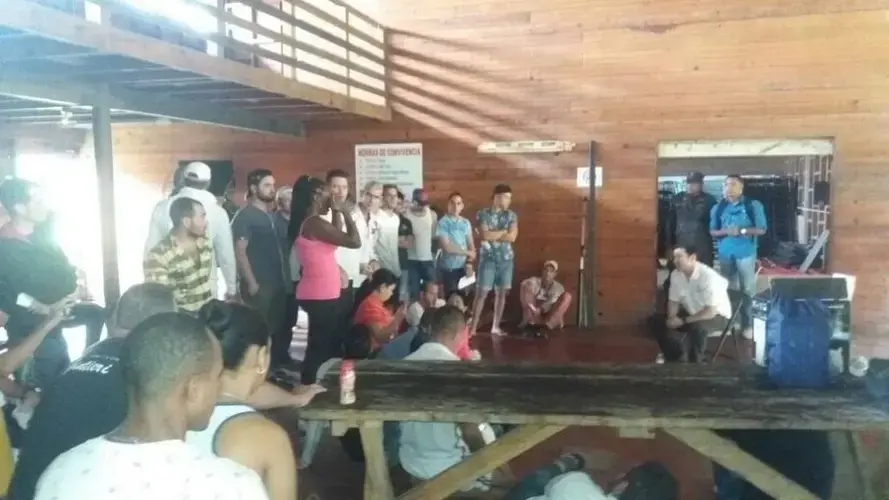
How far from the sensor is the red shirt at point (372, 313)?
471cm

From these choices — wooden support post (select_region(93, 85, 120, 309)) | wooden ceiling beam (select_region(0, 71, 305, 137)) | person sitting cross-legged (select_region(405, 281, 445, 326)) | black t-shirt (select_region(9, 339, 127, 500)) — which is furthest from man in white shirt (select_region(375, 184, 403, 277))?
black t-shirt (select_region(9, 339, 127, 500))

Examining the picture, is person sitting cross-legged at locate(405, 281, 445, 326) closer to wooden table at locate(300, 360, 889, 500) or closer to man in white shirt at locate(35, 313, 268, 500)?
wooden table at locate(300, 360, 889, 500)

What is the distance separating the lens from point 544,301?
7914 millimetres

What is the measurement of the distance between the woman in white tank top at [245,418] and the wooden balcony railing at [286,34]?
2.86 m

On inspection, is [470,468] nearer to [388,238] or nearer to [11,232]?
[11,232]

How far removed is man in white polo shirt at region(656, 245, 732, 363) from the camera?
5.27 m

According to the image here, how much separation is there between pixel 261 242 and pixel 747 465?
366 cm

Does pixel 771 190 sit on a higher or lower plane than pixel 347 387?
higher

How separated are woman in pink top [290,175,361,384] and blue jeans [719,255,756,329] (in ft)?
12.5

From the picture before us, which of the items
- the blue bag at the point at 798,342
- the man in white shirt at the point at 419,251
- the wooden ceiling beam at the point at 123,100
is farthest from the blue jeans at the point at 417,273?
the blue bag at the point at 798,342

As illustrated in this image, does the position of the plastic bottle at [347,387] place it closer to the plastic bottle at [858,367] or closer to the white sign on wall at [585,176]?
the plastic bottle at [858,367]

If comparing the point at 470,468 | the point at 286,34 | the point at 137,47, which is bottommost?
the point at 470,468

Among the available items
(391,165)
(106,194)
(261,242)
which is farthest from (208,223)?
(391,165)

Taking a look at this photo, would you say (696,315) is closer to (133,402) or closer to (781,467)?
(781,467)
